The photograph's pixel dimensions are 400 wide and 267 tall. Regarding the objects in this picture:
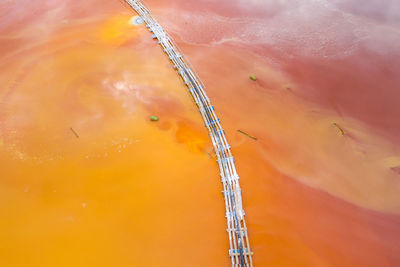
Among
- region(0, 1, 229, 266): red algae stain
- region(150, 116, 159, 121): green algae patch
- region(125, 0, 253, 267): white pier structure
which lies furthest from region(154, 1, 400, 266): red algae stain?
region(150, 116, 159, 121): green algae patch

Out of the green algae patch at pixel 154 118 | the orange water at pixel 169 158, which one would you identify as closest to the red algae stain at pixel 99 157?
the orange water at pixel 169 158

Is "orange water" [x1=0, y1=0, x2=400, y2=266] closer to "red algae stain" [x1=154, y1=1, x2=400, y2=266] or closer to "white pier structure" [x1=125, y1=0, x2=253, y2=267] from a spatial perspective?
"red algae stain" [x1=154, y1=1, x2=400, y2=266]

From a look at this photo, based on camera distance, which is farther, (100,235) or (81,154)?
(81,154)

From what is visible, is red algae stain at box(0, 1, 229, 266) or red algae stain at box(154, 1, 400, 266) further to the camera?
red algae stain at box(154, 1, 400, 266)

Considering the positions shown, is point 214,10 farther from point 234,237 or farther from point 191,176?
point 234,237

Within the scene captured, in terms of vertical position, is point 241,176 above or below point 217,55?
below

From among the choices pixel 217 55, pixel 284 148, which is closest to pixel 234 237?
pixel 284 148
